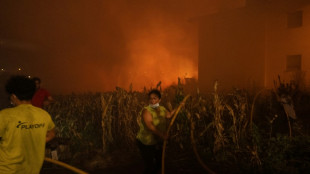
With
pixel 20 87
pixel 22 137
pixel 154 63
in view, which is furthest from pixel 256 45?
pixel 22 137

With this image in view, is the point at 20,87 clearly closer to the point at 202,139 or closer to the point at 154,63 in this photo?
the point at 202,139

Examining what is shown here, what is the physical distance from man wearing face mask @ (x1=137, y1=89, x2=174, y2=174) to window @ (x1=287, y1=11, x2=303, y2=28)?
12960 millimetres

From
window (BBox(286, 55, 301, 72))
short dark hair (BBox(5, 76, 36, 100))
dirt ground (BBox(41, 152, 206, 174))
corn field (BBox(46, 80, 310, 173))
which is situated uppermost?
window (BBox(286, 55, 301, 72))

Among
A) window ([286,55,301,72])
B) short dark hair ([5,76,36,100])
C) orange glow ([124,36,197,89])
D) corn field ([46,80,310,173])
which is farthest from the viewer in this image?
orange glow ([124,36,197,89])

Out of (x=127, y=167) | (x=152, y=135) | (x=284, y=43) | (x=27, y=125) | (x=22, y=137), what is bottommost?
(x=127, y=167)

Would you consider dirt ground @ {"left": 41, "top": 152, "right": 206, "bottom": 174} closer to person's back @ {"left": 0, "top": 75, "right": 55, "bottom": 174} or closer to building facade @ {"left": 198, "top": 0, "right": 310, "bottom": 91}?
person's back @ {"left": 0, "top": 75, "right": 55, "bottom": 174}

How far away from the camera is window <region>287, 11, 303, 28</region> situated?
14117 millimetres

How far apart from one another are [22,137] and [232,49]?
16241mm

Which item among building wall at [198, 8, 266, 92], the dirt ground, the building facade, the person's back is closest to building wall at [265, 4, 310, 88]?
the building facade

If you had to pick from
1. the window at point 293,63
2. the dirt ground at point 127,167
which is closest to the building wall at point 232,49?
the window at point 293,63

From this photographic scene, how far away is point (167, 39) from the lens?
2439 centimetres

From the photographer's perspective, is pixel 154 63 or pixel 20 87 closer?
pixel 20 87

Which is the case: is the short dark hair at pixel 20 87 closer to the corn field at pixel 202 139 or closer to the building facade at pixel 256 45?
the corn field at pixel 202 139

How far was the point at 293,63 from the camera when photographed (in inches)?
563
